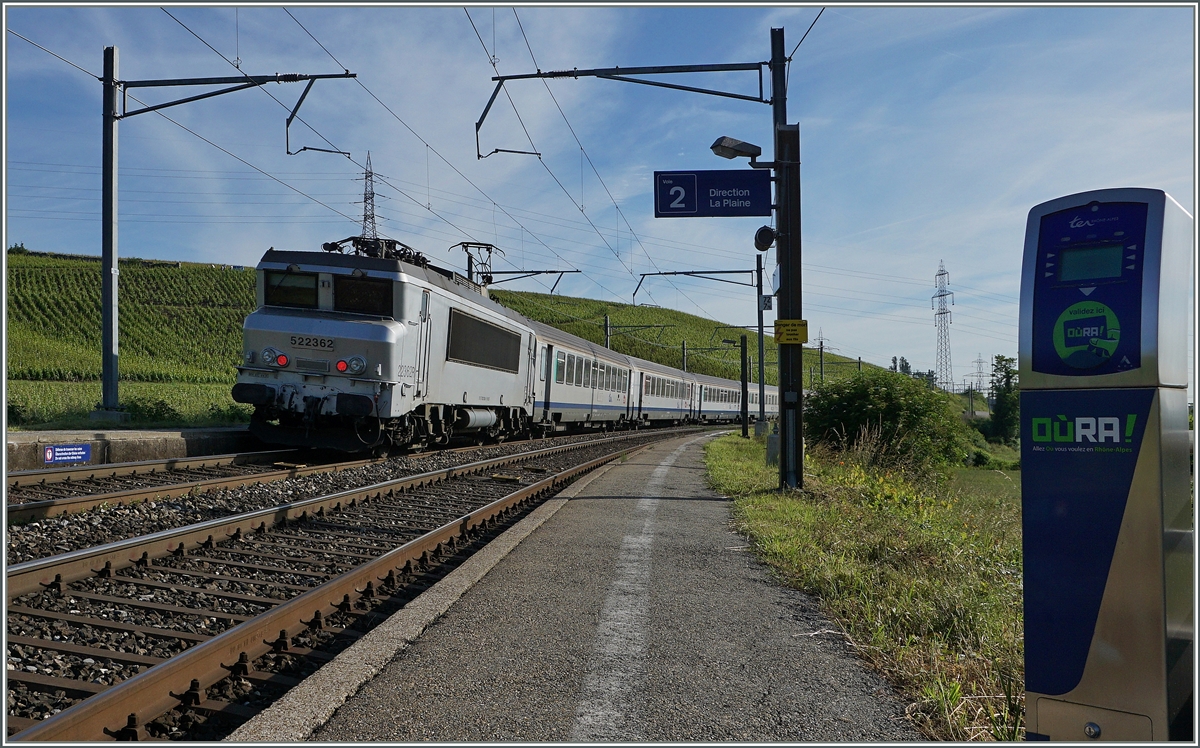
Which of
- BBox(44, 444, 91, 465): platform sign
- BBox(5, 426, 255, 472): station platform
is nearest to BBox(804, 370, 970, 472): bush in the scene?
BBox(5, 426, 255, 472): station platform

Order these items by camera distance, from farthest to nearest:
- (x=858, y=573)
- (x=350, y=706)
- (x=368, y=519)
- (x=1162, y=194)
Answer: (x=368, y=519), (x=858, y=573), (x=350, y=706), (x=1162, y=194)

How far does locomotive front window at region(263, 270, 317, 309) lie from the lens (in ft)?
41.3

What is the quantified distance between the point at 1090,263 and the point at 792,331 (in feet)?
28.1

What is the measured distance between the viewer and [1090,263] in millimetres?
2633

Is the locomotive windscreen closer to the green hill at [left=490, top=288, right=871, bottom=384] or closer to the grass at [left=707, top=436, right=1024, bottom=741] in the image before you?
the grass at [left=707, top=436, right=1024, bottom=741]

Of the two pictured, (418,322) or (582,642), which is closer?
(582,642)

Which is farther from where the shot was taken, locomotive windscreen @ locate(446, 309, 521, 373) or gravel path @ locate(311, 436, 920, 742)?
locomotive windscreen @ locate(446, 309, 521, 373)

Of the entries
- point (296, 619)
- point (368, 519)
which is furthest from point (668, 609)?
point (368, 519)

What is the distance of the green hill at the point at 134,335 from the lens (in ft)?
64.7

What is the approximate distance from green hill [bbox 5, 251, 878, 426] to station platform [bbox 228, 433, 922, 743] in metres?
11.5

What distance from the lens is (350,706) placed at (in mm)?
3143

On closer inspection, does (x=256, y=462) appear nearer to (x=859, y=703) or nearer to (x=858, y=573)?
(x=858, y=573)

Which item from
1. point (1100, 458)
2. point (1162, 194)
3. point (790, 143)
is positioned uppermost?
point (790, 143)

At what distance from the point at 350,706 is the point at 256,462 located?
984 cm
